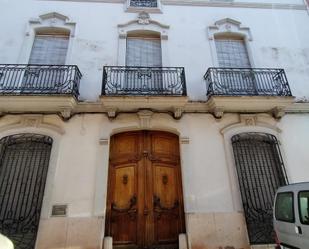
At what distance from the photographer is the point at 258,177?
6473 millimetres

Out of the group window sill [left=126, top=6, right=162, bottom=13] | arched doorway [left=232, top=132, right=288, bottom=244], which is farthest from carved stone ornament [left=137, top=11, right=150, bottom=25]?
arched doorway [left=232, top=132, right=288, bottom=244]

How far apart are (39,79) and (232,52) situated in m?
6.34

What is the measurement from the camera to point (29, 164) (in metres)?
6.27

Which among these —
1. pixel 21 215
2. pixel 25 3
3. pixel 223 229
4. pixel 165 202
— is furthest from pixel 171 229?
pixel 25 3

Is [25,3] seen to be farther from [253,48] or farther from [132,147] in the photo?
[253,48]

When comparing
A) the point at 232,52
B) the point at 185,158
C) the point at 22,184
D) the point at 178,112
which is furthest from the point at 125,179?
the point at 232,52

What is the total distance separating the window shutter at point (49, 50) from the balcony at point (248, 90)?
15.5ft

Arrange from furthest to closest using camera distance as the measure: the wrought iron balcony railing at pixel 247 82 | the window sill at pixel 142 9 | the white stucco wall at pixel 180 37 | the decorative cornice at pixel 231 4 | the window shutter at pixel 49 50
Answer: the decorative cornice at pixel 231 4 < the window sill at pixel 142 9 < the window shutter at pixel 49 50 < the white stucco wall at pixel 180 37 < the wrought iron balcony railing at pixel 247 82

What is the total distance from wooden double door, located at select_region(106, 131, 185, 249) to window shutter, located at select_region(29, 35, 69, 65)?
11.1 feet

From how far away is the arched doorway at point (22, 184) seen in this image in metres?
5.62

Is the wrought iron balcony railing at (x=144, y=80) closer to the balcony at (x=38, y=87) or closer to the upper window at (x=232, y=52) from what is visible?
the balcony at (x=38, y=87)

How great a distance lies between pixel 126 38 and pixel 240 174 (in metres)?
5.67

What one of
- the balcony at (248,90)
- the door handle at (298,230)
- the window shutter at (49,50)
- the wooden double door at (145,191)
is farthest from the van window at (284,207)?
the window shutter at (49,50)

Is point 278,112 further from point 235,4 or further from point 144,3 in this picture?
point 144,3
